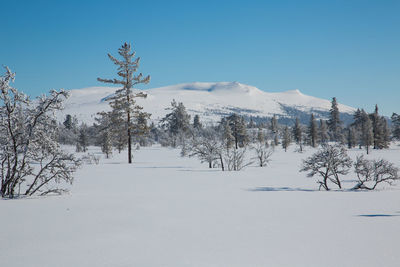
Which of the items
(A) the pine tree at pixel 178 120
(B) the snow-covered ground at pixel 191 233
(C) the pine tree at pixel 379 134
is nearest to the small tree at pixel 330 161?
(B) the snow-covered ground at pixel 191 233

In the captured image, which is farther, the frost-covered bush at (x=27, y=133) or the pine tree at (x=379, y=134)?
the pine tree at (x=379, y=134)

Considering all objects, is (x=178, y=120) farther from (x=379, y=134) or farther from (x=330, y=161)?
(x=330, y=161)

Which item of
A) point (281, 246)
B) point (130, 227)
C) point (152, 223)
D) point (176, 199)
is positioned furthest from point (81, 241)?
point (176, 199)

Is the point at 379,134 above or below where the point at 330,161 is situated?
above

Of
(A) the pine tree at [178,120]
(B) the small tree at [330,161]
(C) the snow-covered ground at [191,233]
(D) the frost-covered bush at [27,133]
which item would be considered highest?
(A) the pine tree at [178,120]

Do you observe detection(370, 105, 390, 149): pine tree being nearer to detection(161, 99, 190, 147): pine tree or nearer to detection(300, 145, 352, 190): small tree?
detection(161, 99, 190, 147): pine tree

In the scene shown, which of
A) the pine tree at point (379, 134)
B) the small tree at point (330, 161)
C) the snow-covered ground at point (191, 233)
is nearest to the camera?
the snow-covered ground at point (191, 233)

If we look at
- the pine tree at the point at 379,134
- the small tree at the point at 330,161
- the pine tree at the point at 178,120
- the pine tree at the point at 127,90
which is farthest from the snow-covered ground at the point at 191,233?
the pine tree at the point at 379,134

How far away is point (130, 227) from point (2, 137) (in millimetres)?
6299

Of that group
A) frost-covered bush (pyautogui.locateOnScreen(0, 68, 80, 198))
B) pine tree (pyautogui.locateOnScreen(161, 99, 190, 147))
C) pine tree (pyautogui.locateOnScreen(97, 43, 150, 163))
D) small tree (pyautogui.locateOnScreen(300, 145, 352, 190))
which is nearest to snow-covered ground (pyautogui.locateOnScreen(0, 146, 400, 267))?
frost-covered bush (pyautogui.locateOnScreen(0, 68, 80, 198))

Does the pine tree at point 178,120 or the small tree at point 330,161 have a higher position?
the pine tree at point 178,120

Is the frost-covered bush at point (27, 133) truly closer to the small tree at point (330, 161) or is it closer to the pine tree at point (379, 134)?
the small tree at point (330, 161)

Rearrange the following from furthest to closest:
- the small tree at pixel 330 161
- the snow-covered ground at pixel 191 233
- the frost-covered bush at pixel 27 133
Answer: the small tree at pixel 330 161
the frost-covered bush at pixel 27 133
the snow-covered ground at pixel 191 233

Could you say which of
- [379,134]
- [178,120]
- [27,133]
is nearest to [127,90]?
[27,133]
